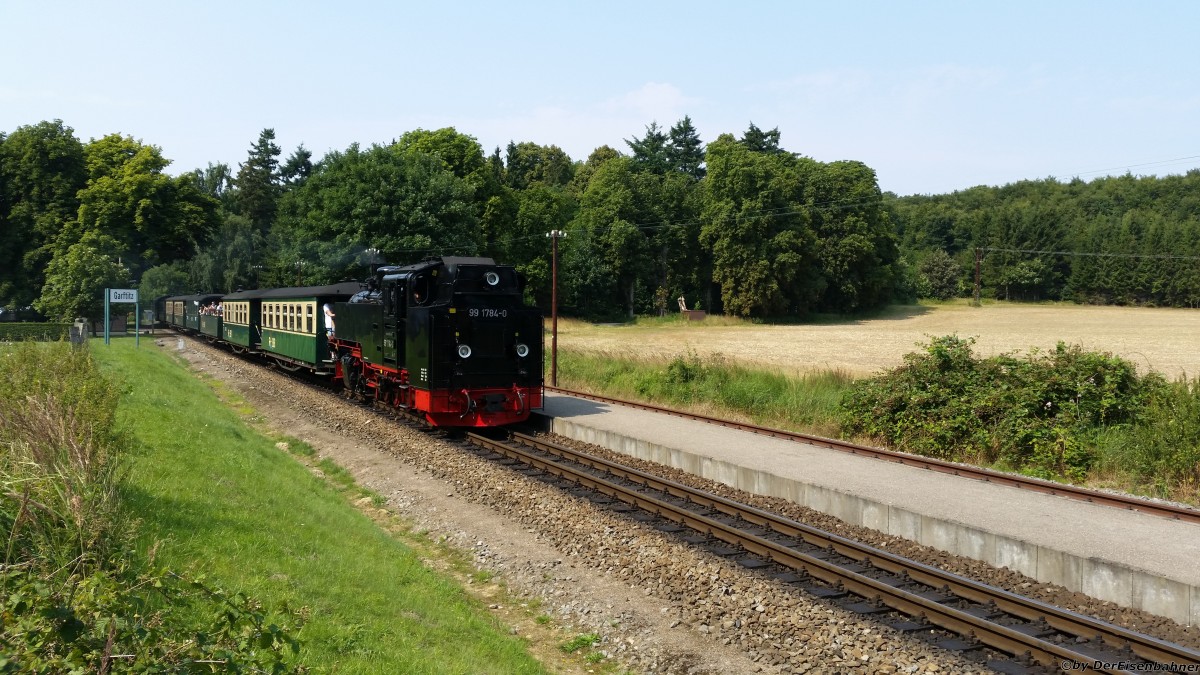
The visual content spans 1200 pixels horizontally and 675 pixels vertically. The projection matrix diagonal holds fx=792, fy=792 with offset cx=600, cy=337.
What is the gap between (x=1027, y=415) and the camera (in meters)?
13.4

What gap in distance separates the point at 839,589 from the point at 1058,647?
201cm

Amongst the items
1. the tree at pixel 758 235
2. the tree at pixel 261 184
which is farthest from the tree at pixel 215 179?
the tree at pixel 758 235

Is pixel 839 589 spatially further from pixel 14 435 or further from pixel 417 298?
pixel 417 298

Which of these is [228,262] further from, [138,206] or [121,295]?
[121,295]

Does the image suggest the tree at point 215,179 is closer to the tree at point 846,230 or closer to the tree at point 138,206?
the tree at point 138,206

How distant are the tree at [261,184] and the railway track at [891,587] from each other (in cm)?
8181

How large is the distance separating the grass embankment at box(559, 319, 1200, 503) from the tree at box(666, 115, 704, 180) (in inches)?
2693

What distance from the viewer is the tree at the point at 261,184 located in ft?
282

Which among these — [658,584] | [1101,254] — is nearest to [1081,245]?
[1101,254]

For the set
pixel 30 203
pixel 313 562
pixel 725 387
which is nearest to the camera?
pixel 313 562

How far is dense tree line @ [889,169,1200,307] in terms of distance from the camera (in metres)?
82.8

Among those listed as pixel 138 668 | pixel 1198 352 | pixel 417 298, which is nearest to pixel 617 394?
pixel 417 298

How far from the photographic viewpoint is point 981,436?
44.3 feet

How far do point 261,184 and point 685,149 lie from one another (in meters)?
46.5
